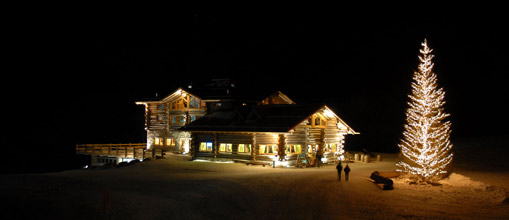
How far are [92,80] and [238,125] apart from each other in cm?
9167

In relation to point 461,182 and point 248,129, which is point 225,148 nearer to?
point 248,129

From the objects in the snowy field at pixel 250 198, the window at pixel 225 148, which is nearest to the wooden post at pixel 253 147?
the window at pixel 225 148

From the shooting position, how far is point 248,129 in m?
33.4

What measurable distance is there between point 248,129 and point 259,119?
1.73 m

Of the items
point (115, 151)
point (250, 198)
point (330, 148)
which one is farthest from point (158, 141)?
point (250, 198)

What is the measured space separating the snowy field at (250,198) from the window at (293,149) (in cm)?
689

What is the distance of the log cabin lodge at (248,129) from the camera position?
33.1 metres

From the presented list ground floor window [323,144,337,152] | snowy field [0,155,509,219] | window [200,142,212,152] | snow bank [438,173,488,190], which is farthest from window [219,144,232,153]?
snow bank [438,173,488,190]

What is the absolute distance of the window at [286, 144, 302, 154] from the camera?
3347 centimetres

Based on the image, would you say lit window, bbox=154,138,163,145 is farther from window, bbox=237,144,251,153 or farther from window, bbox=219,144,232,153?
window, bbox=237,144,251,153

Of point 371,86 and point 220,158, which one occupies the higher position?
point 371,86

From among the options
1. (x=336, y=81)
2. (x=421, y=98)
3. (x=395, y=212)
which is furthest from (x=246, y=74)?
(x=395, y=212)

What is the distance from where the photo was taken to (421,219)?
16.2m

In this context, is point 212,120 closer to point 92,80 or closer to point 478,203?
point 478,203
